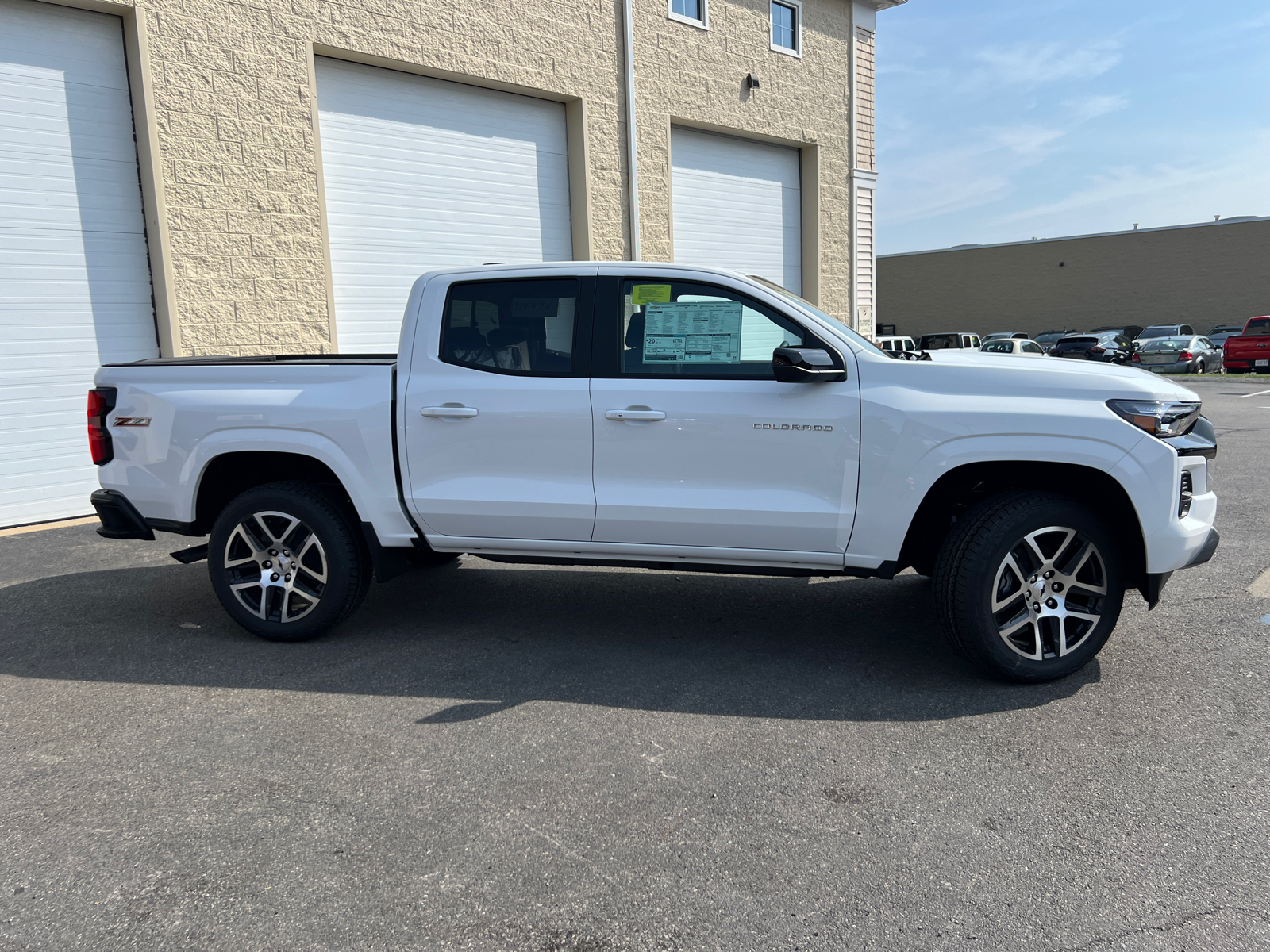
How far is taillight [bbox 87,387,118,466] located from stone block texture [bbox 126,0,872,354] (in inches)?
172

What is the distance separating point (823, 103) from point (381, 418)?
1337cm

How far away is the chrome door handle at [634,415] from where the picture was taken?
4.30m

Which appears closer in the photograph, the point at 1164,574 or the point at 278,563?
the point at 1164,574

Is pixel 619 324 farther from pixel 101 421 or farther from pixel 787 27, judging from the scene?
pixel 787 27

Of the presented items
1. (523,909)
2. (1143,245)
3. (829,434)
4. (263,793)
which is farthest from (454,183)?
(1143,245)

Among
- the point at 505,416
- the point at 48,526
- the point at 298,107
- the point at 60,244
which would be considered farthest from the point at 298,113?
the point at 505,416

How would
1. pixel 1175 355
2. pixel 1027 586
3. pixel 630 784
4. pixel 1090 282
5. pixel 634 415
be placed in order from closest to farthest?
pixel 630 784
pixel 1027 586
pixel 634 415
pixel 1175 355
pixel 1090 282

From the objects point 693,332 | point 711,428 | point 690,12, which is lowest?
point 711,428

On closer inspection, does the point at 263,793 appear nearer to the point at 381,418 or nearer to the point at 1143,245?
the point at 381,418

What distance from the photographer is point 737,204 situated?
1466cm

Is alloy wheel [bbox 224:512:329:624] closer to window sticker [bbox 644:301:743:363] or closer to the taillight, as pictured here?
the taillight

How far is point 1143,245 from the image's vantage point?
4503cm

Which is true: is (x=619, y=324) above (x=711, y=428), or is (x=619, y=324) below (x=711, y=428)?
above

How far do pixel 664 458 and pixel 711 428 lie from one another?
276 millimetres
